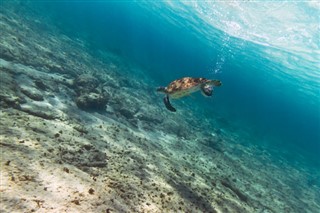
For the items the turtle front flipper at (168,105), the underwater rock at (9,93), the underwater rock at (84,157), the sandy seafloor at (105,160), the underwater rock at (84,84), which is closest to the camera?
the turtle front flipper at (168,105)

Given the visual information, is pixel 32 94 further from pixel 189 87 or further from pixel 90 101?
pixel 189 87

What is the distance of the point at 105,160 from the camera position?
9.90 m

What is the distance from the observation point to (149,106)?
23281 mm

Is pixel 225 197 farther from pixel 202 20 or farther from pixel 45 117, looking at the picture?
pixel 202 20

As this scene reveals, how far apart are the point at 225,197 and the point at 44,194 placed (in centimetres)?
794

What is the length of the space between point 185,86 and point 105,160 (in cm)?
496

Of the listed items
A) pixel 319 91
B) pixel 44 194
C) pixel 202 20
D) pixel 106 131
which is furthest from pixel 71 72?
pixel 319 91

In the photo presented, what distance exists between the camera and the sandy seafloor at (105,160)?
22.8ft

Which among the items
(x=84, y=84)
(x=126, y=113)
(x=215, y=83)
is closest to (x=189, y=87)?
(x=215, y=83)

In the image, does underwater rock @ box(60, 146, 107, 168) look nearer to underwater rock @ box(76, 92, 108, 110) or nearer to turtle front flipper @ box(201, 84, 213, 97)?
turtle front flipper @ box(201, 84, 213, 97)

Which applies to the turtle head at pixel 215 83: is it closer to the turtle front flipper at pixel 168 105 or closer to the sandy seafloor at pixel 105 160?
the turtle front flipper at pixel 168 105

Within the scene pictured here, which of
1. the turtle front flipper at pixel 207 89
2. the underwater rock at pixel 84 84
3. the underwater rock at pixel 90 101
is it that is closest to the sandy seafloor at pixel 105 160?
the underwater rock at pixel 84 84

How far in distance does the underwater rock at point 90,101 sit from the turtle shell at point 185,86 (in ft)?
29.7

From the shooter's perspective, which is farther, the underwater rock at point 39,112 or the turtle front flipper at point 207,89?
the underwater rock at point 39,112
